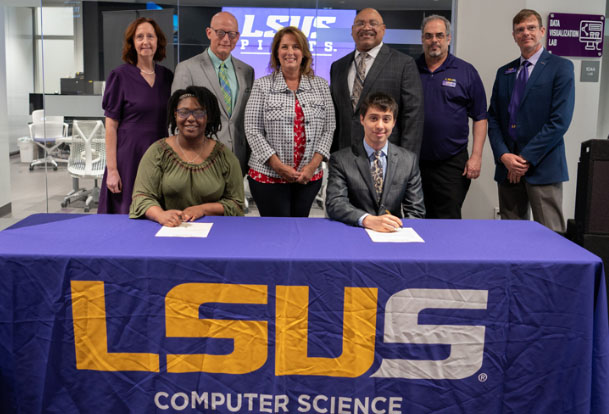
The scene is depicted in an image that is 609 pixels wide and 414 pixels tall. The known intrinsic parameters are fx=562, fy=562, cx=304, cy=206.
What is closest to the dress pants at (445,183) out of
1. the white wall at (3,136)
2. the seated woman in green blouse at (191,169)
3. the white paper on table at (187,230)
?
the seated woman in green blouse at (191,169)

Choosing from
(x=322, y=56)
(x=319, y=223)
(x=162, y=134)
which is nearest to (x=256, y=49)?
(x=322, y=56)

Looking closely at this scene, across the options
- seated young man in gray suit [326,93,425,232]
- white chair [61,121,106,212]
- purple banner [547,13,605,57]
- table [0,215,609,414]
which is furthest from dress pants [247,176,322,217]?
white chair [61,121,106,212]

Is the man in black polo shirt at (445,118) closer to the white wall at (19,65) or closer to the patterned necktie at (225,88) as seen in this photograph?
the patterned necktie at (225,88)

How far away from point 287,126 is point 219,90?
1.49ft

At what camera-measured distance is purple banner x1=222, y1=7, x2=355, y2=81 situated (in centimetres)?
495

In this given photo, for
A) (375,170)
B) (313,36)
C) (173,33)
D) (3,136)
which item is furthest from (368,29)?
(3,136)

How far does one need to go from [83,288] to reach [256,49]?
11.8 feet

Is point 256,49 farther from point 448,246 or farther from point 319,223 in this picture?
point 448,246

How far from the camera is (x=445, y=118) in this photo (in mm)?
3055

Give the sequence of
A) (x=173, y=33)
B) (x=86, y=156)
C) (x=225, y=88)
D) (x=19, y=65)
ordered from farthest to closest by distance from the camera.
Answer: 1. (x=19, y=65)
2. (x=86, y=156)
3. (x=173, y=33)
4. (x=225, y=88)

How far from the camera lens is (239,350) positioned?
1783mm

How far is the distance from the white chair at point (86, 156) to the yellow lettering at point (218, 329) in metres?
4.22

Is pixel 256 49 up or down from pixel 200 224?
up

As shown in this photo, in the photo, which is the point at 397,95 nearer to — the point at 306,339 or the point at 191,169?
the point at 191,169
